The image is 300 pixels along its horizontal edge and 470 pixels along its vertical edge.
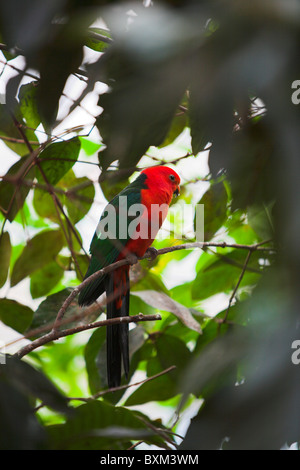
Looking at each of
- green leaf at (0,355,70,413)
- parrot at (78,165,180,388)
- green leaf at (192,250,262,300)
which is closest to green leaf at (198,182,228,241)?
green leaf at (192,250,262,300)

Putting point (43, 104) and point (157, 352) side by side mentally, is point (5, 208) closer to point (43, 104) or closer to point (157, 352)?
point (157, 352)

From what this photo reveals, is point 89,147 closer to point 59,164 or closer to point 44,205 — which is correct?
point 44,205

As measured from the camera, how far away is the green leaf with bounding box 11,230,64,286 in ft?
4.54

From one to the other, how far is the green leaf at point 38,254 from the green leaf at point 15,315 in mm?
105

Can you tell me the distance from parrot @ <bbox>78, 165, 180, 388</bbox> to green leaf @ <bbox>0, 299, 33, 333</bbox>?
0.48 feet

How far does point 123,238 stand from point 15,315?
42 cm

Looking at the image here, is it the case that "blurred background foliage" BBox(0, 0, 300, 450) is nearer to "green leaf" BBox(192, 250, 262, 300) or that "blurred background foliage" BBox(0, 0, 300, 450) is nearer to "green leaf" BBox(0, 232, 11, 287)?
"green leaf" BBox(0, 232, 11, 287)

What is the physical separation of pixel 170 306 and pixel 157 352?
0.65 feet

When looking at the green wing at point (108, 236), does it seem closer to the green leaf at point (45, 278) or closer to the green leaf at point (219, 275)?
the green leaf at point (45, 278)

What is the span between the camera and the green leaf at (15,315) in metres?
1.28

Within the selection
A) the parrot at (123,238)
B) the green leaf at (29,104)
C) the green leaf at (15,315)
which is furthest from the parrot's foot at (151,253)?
the green leaf at (29,104)

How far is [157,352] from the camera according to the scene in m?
1.41

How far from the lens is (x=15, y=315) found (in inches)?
50.6

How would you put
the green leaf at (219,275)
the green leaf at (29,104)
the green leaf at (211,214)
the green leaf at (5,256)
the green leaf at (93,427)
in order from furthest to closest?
the green leaf at (219,275)
the green leaf at (5,256)
the green leaf at (211,214)
the green leaf at (29,104)
the green leaf at (93,427)
